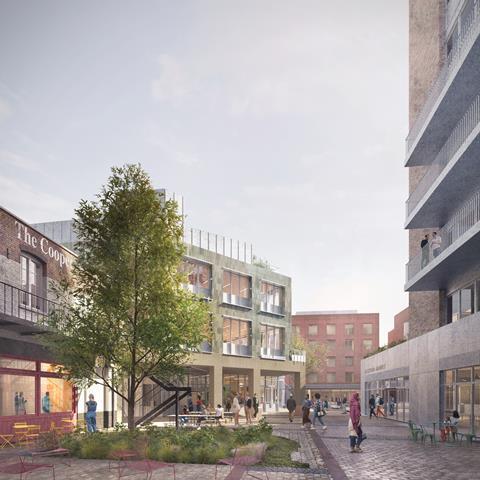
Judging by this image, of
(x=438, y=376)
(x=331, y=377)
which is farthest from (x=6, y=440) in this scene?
(x=331, y=377)

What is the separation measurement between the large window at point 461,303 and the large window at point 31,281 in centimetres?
1817

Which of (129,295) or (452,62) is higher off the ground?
(452,62)

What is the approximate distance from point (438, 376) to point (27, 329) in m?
18.4

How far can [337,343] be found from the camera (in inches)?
4414

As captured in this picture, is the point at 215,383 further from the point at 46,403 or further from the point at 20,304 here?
the point at 20,304

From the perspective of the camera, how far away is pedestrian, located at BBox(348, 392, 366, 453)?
69.8ft

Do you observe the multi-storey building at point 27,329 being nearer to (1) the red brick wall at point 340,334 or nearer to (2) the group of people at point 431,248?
(2) the group of people at point 431,248

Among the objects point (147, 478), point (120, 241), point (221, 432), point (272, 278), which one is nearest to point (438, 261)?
point (221, 432)

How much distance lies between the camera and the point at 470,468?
17.9 m

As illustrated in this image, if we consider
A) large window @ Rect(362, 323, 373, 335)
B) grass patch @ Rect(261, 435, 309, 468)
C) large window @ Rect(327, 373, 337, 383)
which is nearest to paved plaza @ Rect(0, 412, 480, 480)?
grass patch @ Rect(261, 435, 309, 468)

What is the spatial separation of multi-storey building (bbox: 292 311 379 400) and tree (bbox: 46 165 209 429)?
281 ft

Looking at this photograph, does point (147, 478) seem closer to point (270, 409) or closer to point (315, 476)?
point (315, 476)

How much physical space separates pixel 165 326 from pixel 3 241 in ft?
Result: 23.9

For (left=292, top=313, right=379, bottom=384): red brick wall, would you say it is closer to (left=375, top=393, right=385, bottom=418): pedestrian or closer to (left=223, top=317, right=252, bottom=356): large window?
(left=223, top=317, right=252, bottom=356): large window
